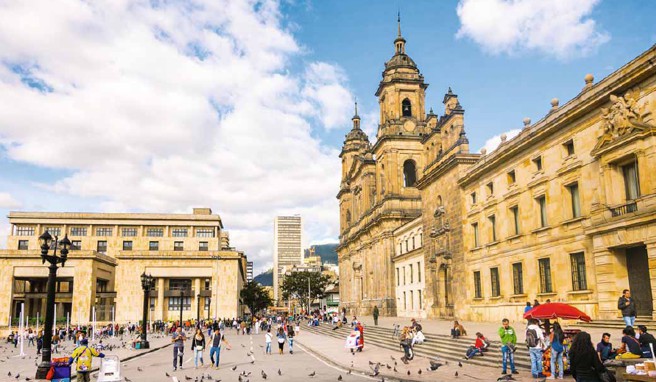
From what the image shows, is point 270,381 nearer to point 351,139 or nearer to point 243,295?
point 351,139

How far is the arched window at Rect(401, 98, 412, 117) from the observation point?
2574 inches

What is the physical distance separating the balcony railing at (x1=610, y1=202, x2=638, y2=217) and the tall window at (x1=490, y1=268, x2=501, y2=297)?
1058 cm

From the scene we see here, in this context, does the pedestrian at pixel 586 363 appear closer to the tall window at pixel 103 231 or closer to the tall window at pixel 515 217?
the tall window at pixel 515 217

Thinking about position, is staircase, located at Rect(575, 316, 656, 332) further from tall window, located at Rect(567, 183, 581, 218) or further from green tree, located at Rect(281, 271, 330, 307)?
green tree, located at Rect(281, 271, 330, 307)

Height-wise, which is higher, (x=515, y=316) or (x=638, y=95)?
(x=638, y=95)

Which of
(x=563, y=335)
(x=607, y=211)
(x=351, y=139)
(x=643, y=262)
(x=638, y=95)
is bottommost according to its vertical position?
(x=563, y=335)

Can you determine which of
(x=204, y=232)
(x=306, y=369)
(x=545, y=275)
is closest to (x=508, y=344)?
(x=306, y=369)

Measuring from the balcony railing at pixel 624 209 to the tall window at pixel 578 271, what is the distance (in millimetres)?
2865

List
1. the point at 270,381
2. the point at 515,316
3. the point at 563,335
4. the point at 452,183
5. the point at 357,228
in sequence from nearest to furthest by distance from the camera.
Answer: the point at 563,335 < the point at 270,381 < the point at 515,316 < the point at 452,183 < the point at 357,228

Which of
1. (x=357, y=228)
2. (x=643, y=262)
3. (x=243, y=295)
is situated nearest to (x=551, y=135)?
(x=643, y=262)

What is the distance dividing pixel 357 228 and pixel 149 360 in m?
54.5

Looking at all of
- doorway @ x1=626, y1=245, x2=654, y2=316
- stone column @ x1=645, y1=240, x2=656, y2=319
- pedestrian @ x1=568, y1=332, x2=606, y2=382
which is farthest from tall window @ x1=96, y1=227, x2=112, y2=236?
pedestrian @ x1=568, y1=332, x2=606, y2=382

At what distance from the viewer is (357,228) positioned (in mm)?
78000

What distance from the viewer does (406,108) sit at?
65750mm
